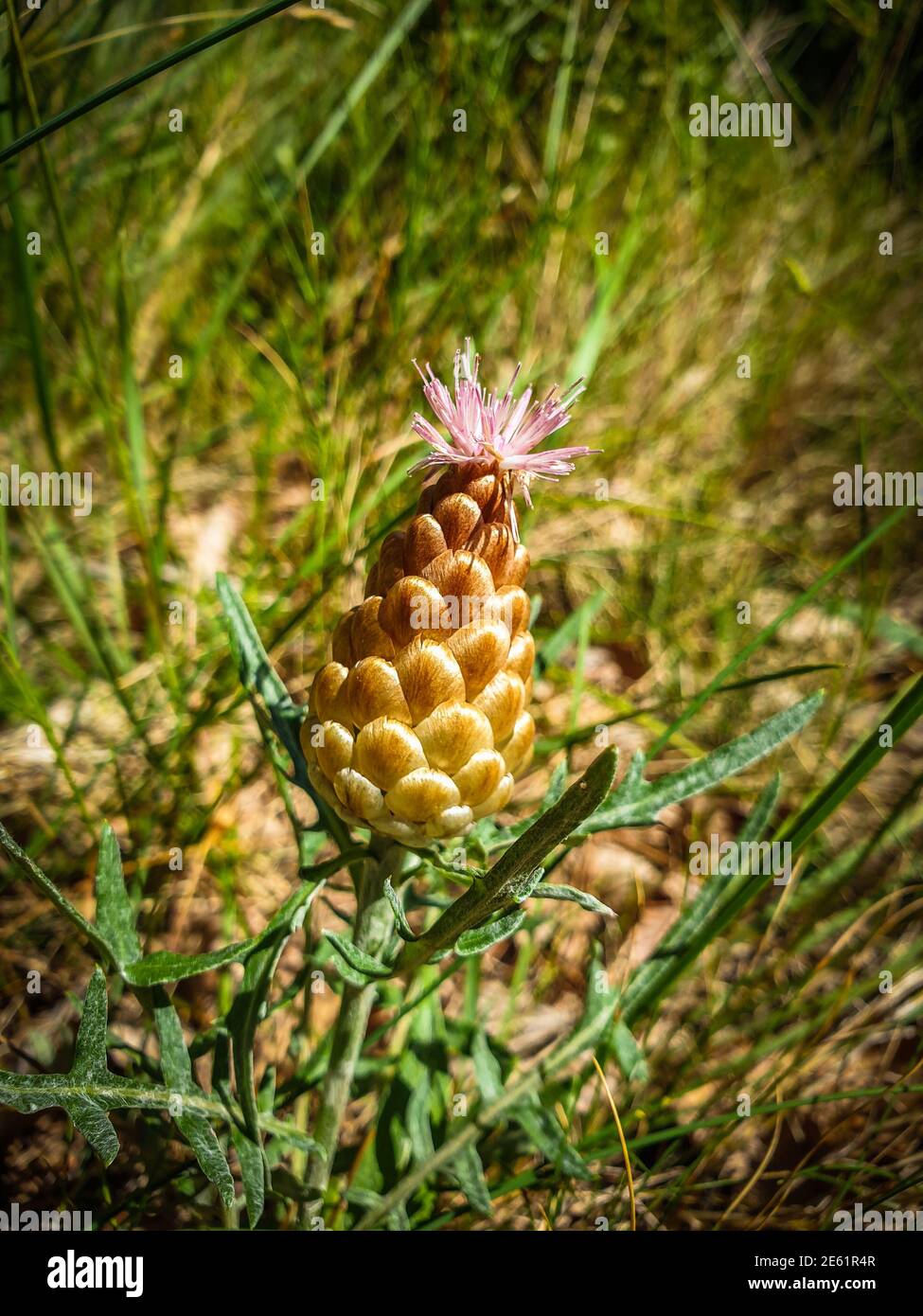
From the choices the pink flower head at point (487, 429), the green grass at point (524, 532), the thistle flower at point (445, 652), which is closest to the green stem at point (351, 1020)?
the green grass at point (524, 532)

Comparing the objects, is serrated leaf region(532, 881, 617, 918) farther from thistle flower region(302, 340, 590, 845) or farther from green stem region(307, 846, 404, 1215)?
green stem region(307, 846, 404, 1215)

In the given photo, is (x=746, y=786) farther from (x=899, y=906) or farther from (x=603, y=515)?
(x=603, y=515)

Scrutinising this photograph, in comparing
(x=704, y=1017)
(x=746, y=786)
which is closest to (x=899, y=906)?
(x=746, y=786)

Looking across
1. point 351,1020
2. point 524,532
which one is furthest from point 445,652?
point 524,532

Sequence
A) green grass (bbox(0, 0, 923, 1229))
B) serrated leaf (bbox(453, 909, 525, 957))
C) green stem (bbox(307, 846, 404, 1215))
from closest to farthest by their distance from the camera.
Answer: serrated leaf (bbox(453, 909, 525, 957)), green stem (bbox(307, 846, 404, 1215)), green grass (bbox(0, 0, 923, 1229))

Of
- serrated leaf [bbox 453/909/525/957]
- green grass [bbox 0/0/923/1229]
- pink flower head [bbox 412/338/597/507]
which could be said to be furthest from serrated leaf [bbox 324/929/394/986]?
pink flower head [bbox 412/338/597/507]

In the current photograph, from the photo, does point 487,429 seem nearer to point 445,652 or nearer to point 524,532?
point 445,652
